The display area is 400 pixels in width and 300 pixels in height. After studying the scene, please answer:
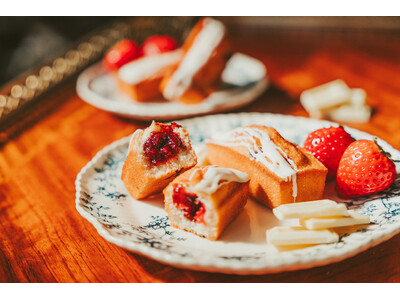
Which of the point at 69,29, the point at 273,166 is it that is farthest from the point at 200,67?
the point at 69,29

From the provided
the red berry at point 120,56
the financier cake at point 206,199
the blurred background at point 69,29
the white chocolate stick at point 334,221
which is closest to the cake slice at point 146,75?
the red berry at point 120,56

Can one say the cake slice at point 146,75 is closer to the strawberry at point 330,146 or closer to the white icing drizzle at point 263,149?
the white icing drizzle at point 263,149

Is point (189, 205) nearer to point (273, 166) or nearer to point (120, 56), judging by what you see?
point (273, 166)

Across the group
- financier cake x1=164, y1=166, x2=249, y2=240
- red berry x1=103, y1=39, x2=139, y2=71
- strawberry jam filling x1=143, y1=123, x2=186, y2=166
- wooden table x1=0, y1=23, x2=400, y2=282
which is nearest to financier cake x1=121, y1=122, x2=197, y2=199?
strawberry jam filling x1=143, y1=123, x2=186, y2=166

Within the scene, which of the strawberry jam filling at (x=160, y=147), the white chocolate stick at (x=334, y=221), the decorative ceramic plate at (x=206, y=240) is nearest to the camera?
the decorative ceramic plate at (x=206, y=240)

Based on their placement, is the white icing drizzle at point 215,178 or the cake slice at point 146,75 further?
the cake slice at point 146,75

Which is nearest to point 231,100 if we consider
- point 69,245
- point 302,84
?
point 302,84

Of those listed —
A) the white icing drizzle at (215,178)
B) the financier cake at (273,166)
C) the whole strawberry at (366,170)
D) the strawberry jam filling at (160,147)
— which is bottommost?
the whole strawberry at (366,170)

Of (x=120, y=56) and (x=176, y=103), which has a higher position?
(x=120, y=56)
